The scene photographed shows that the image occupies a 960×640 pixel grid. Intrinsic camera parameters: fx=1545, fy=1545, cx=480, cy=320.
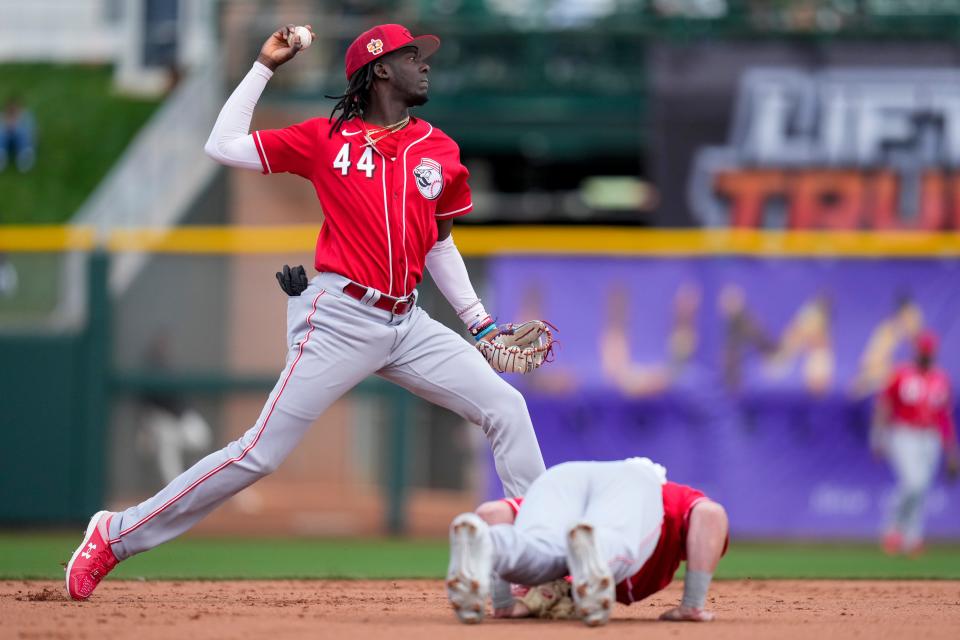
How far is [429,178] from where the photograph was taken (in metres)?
6.07

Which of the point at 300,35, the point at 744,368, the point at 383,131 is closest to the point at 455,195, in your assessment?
the point at 383,131

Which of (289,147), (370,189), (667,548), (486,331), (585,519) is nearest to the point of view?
(585,519)

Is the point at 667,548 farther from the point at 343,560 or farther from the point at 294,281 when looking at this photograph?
the point at 343,560

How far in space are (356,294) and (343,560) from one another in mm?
5115

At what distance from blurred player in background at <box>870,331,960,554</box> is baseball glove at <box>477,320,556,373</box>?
7152 mm

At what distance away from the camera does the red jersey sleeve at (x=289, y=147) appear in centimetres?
608

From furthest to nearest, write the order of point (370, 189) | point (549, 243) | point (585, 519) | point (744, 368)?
point (549, 243) < point (744, 368) < point (370, 189) < point (585, 519)

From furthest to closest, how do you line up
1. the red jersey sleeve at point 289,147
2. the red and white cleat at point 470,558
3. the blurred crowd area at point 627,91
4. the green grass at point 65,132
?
the green grass at point 65,132 < the blurred crowd area at point 627,91 < the red jersey sleeve at point 289,147 < the red and white cleat at point 470,558

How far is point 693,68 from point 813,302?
3.28 metres

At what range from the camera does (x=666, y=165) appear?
15.6m

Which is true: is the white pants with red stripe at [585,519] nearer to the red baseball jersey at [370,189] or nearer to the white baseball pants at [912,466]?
the red baseball jersey at [370,189]

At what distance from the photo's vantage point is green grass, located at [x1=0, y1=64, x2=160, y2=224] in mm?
18797

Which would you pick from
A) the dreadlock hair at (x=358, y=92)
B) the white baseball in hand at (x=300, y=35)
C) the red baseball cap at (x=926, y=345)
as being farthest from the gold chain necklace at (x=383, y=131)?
the red baseball cap at (x=926, y=345)

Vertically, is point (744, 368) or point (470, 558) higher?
point (470, 558)
